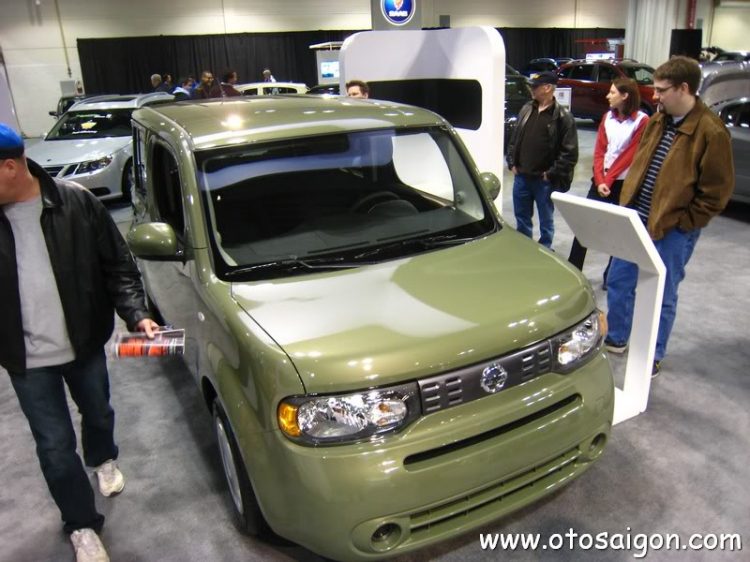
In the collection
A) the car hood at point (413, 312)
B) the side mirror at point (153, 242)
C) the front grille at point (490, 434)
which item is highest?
the side mirror at point (153, 242)

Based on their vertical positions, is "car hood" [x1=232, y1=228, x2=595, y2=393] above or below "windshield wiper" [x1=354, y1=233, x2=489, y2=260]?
below

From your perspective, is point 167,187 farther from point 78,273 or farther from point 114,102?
point 114,102

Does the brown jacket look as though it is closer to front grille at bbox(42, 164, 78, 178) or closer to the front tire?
the front tire

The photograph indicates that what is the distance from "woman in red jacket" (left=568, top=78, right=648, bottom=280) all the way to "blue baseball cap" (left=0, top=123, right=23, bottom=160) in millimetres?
4030

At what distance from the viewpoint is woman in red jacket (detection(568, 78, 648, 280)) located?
4727mm

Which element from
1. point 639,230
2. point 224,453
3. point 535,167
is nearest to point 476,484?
point 224,453

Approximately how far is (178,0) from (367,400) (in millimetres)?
21861

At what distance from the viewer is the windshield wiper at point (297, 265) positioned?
98.8 inches

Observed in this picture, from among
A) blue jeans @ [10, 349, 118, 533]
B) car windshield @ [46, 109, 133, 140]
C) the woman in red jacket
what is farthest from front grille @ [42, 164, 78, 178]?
the woman in red jacket

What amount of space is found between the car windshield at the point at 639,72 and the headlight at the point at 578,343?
14154 mm

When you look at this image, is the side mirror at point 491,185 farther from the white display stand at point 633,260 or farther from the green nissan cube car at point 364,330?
the white display stand at point 633,260

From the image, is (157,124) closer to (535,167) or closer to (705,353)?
(535,167)

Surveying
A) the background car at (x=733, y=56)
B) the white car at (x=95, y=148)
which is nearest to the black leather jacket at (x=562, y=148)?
the white car at (x=95, y=148)

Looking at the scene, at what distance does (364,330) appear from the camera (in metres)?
2.12
